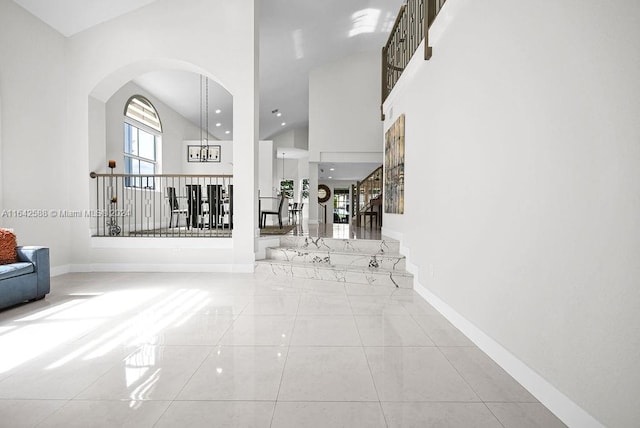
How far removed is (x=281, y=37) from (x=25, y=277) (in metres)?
6.70

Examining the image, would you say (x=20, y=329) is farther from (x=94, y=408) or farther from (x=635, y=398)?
(x=635, y=398)

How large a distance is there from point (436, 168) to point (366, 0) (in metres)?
5.91

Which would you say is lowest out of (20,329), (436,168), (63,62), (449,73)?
(20,329)

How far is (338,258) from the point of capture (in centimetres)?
519

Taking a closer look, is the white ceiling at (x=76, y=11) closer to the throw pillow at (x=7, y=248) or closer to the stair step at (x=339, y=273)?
the throw pillow at (x=7, y=248)

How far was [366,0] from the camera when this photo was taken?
7520mm

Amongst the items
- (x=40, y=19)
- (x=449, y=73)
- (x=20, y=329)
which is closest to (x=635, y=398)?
(x=449, y=73)

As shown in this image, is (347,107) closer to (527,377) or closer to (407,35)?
(407,35)

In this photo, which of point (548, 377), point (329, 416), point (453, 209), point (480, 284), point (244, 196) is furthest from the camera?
point (244, 196)

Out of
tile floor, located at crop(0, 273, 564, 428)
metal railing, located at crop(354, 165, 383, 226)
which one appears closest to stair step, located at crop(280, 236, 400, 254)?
tile floor, located at crop(0, 273, 564, 428)

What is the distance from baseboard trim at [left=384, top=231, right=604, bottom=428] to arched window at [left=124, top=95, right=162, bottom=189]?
6700 millimetres

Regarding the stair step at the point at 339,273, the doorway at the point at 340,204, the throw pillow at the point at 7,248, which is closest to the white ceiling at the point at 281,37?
the throw pillow at the point at 7,248

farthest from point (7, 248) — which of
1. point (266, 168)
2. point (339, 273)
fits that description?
point (266, 168)

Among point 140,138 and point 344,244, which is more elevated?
point 140,138
